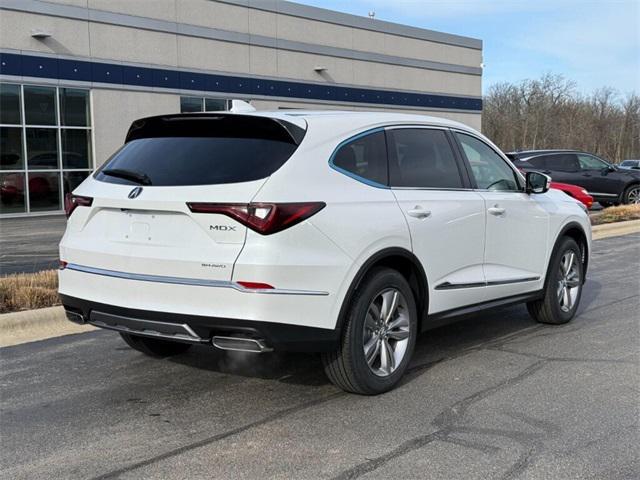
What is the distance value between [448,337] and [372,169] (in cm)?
217

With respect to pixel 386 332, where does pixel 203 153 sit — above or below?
above

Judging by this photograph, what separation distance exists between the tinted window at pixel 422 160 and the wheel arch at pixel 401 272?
20.5 inches

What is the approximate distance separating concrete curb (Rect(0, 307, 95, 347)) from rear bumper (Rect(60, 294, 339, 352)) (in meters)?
2.05

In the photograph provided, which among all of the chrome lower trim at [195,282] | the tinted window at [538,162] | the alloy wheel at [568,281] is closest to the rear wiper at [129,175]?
the chrome lower trim at [195,282]

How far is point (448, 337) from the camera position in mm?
6168

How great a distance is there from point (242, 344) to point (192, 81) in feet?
68.2

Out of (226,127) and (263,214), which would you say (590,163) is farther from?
(263,214)

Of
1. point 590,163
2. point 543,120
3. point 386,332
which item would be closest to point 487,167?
point 386,332

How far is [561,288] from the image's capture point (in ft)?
21.7

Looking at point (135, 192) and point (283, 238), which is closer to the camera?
point (283, 238)

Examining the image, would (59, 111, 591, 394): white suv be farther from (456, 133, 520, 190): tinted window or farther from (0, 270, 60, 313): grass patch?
(0, 270, 60, 313): grass patch

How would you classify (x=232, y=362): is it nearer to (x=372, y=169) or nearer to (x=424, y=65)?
(x=372, y=169)

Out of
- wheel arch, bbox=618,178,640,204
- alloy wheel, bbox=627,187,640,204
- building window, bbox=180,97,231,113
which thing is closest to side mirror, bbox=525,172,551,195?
wheel arch, bbox=618,178,640,204

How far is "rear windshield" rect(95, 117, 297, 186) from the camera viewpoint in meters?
4.10
